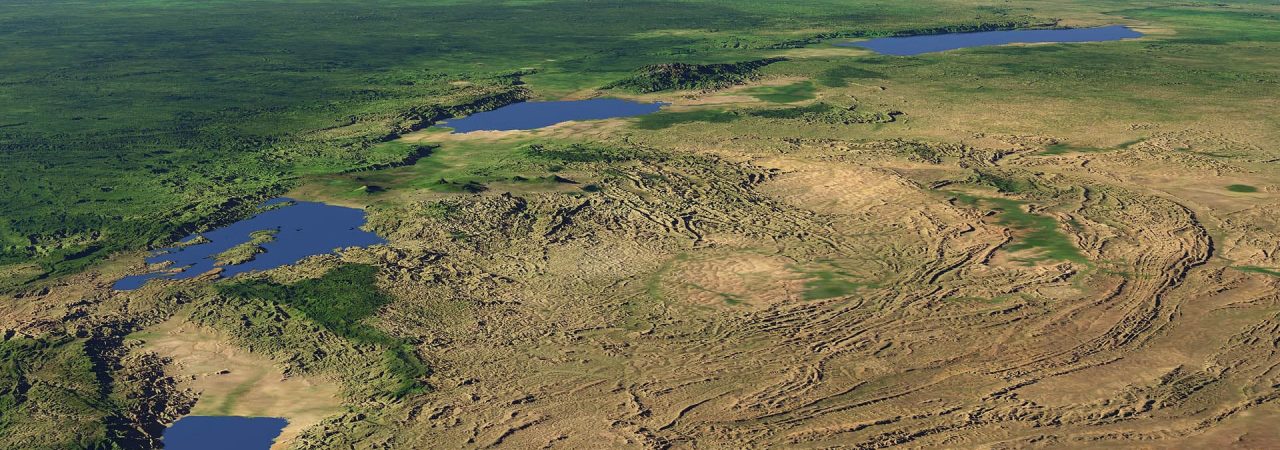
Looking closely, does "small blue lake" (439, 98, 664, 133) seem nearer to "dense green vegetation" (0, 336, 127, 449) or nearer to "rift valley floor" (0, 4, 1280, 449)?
"rift valley floor" (0, 4, 1280, 449)

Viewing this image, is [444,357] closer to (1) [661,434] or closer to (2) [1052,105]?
(1) [661,434]

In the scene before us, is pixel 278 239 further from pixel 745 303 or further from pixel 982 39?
pixel 982 39

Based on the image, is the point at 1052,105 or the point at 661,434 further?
the point at 1052,105

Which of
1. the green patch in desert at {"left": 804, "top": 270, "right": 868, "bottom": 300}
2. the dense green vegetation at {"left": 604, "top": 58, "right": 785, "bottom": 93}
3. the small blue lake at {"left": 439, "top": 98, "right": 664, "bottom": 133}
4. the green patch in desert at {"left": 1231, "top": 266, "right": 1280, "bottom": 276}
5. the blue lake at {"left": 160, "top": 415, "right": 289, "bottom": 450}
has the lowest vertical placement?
the blue lake at {"left": 160, "top": 415, "right": 289, "bottom": 450}

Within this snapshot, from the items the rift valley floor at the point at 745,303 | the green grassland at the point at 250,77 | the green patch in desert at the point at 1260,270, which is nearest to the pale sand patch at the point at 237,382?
the rift valley floor at the point at 745,303

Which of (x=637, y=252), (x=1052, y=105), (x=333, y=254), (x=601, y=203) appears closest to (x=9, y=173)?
(x=333, y=254)

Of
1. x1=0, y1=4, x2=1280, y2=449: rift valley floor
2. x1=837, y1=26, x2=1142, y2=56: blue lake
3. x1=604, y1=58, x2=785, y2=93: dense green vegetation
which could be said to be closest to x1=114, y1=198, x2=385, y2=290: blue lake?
x1=0, y1=4, x2=1280, y2=449: rift valley floor

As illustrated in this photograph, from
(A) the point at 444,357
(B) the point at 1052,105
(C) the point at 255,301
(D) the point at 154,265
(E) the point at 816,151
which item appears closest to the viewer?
(A) the point at 444,357
